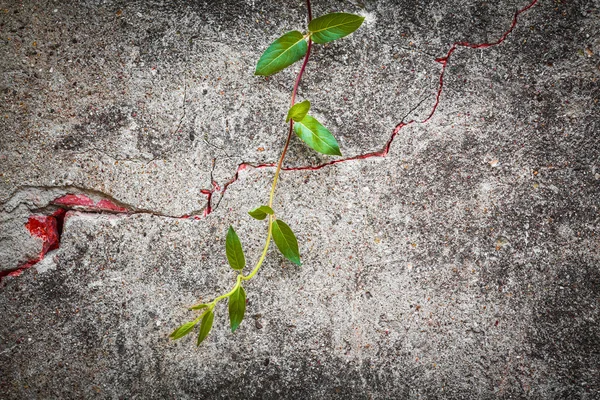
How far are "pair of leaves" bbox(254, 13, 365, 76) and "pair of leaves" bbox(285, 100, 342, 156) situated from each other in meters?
0.16

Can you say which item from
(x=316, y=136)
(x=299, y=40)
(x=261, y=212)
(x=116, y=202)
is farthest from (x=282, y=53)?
(x=116, y=202)

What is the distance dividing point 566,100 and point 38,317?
219cm

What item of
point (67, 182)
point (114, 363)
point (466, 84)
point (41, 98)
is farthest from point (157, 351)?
point (466, 84)

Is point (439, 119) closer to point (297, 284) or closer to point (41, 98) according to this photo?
point (297, 284)

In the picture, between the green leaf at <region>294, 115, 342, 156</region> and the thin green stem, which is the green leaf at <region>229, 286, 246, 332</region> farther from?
the green leaf at <region>294, 115, 342, 156</region>

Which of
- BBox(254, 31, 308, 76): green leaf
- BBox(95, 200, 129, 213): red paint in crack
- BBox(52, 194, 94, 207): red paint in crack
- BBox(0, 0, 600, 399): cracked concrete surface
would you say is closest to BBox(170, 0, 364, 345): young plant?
BBox(254, 31, 308, 76): green leaf

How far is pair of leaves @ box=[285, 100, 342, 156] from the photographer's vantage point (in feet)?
4.41

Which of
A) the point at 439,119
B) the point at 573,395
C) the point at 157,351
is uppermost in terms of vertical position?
the point at 439,119

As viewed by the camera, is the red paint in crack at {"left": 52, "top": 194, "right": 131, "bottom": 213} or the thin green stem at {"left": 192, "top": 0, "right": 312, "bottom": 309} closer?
the thin green stem at {"left": 192, "top": 0, "right": 312, "bottom": 309}

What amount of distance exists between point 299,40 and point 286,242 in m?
0.71

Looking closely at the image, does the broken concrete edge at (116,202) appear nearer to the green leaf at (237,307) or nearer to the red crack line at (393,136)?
the red crack line at (393,136)

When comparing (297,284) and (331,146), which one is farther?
(297,284)

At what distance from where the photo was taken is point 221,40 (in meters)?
1.50

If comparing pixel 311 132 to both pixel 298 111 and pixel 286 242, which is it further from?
pixel 286 242
